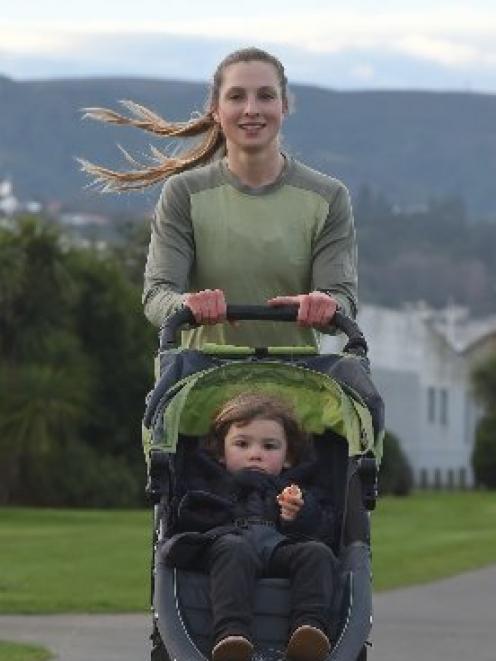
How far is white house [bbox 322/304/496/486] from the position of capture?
3514 inches

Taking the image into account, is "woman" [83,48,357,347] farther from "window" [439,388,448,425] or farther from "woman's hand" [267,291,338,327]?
"window" [439,388,448,425]

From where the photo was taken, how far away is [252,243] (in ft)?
30.5

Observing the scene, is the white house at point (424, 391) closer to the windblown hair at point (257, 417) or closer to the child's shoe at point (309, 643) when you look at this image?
the windblown hair at point (257, 417)

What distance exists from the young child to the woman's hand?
12.3 inches

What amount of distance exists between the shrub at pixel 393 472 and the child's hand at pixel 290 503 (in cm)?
5843

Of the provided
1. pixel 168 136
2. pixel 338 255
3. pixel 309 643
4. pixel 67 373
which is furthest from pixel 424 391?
pixel 309 643

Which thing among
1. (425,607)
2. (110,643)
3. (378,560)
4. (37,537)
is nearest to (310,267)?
(110,643)

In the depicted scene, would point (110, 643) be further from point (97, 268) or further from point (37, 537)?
point (97, 268)

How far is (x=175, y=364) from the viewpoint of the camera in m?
9.18

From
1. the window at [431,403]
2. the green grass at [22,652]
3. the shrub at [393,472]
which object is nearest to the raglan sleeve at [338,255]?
the green grass at [22,652]

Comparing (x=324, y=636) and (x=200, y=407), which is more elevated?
(x=200, y=407)

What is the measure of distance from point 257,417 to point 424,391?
85425 millimetres

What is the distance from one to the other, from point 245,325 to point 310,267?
31cm

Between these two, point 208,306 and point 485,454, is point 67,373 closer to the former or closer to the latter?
point 485,454
